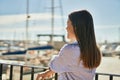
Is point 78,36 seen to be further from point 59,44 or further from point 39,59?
point 59,44

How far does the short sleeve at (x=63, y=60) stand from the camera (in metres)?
2.52

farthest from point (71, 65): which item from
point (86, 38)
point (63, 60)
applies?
point (86, 38)

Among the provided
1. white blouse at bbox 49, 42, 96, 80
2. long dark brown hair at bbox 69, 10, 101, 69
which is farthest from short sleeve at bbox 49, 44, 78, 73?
long dark brown hair at bbox 69, 10, 101, 69

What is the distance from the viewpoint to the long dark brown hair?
2.52 metres

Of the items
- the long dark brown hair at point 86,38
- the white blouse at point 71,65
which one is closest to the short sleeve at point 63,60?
the white blouse at point 71,65

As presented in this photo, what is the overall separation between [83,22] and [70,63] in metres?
0.37

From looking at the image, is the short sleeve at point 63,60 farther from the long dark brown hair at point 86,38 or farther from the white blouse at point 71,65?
the long dark brown hair at point 86,38

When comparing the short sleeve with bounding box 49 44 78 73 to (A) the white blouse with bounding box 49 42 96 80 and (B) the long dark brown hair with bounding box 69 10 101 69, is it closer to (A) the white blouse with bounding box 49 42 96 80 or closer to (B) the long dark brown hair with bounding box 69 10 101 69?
(A) the white blouse with bounding box 49 42 96 80

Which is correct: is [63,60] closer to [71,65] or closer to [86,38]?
[71,65]

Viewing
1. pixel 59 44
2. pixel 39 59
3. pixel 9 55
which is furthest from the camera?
pixel 59 44

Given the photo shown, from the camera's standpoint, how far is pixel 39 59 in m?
24.3

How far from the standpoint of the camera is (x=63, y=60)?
256cm

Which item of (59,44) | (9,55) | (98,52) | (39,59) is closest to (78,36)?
(98,52)

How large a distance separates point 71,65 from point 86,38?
262 mm
